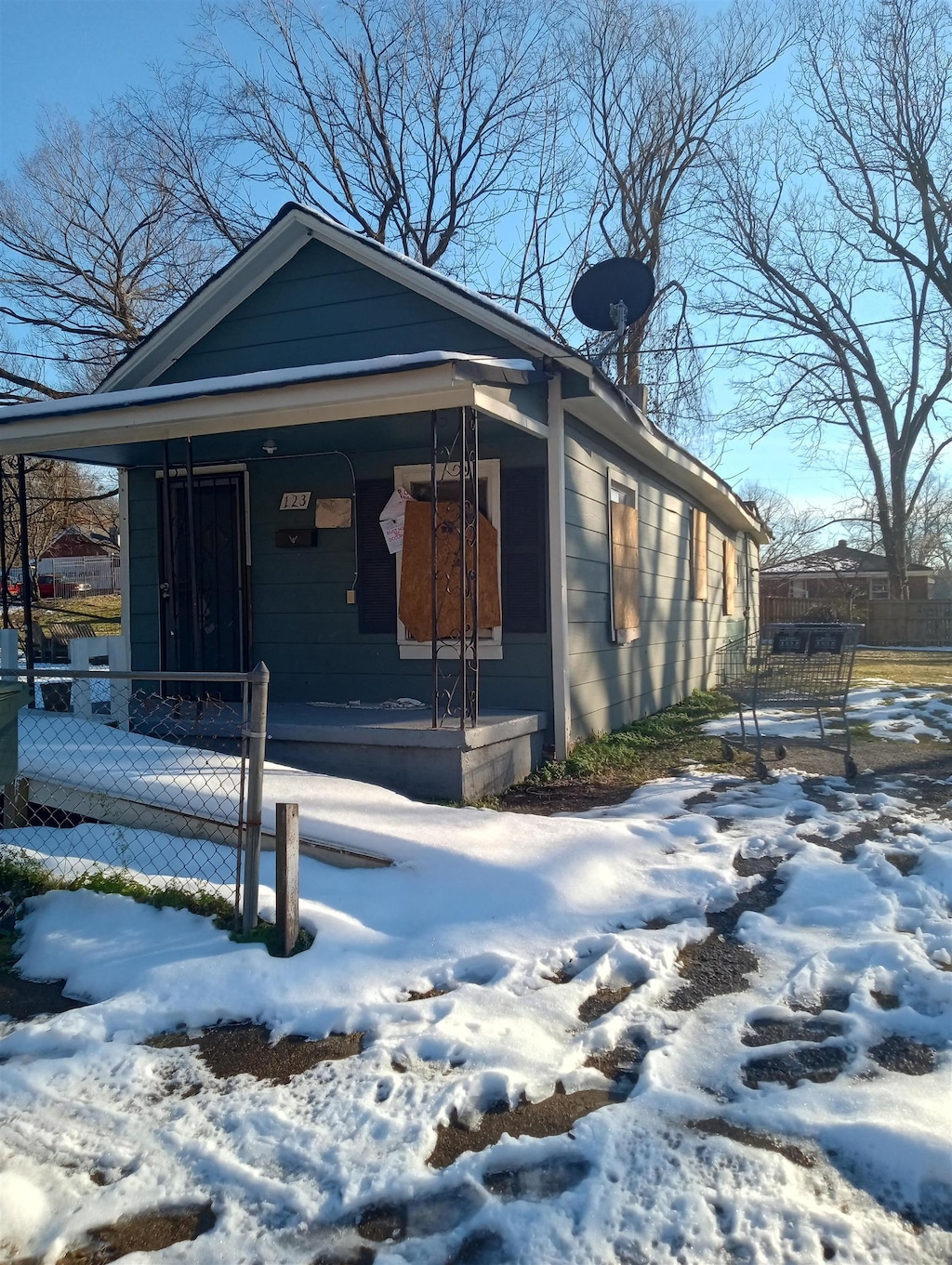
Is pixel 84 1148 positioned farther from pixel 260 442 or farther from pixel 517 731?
pixel 260 442

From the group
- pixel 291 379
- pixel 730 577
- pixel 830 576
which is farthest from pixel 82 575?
pixel 291 379

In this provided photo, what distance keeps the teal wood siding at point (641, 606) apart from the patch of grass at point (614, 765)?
236 mm

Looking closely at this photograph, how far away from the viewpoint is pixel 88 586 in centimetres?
3675

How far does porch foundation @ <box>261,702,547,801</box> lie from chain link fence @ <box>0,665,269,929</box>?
520 mm

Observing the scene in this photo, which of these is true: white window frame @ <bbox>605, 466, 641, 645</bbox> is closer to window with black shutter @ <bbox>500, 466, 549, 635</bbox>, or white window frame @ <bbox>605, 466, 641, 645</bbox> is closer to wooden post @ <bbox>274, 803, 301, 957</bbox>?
window with black shutter @ <bbox>500, 466, 549, 635</bbox>

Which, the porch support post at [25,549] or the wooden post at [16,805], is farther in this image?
the porch support post at [25,549]

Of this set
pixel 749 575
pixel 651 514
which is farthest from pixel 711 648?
pixel 749 575

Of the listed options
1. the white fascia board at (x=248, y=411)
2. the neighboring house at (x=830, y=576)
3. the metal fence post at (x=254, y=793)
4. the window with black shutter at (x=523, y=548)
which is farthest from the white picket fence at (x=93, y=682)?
the neighboring house at (x=830, y=576)

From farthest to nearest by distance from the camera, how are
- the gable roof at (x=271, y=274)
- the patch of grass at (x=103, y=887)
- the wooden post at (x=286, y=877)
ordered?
the gable roof at (x=271, y=274) → the patch of grass at (x=103, y=887) → the wooden post at (x=286, y=877)

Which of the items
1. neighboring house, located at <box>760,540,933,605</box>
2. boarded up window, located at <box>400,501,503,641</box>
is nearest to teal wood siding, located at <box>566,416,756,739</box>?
boarded up window, located at <box>400,501,503,641</box>

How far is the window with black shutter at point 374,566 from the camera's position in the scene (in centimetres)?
807

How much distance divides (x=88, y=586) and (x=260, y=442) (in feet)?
103

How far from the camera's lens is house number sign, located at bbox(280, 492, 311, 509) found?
8383 mm

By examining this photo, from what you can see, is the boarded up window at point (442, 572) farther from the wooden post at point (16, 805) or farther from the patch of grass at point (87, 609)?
the patch of grass at point (87, 609)
